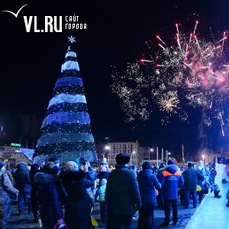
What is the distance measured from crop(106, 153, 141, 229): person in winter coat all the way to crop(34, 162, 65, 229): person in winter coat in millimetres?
870

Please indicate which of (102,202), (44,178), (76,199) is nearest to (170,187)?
(102,202)

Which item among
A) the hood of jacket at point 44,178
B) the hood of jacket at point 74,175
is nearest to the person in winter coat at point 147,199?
the hood of jacket at point 74,175

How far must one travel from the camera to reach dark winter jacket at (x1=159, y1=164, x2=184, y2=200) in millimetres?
7719

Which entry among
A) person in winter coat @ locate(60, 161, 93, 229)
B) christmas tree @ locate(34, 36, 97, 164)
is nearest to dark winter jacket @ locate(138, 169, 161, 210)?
person in winter coat @ locate(60, 161, 93, 229)

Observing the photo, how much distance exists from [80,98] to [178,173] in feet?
32.1

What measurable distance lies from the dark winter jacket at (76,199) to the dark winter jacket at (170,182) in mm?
3543

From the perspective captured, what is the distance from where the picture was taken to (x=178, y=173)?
317 inches

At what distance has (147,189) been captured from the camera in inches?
254

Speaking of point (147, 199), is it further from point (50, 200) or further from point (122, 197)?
point (50, 200)

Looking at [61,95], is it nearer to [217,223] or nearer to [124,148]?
[217,223]

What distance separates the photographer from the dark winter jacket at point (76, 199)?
4.66 m

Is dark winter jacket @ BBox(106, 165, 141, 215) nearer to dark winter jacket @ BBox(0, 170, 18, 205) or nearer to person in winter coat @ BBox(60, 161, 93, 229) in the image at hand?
person in winter coat @ BBox(60, 161, 93, 229)

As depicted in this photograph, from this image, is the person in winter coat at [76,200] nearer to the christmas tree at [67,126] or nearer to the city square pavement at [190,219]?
the city square pavement at [190,219]

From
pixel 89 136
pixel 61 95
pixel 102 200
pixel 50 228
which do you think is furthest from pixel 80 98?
pixel 50 228
